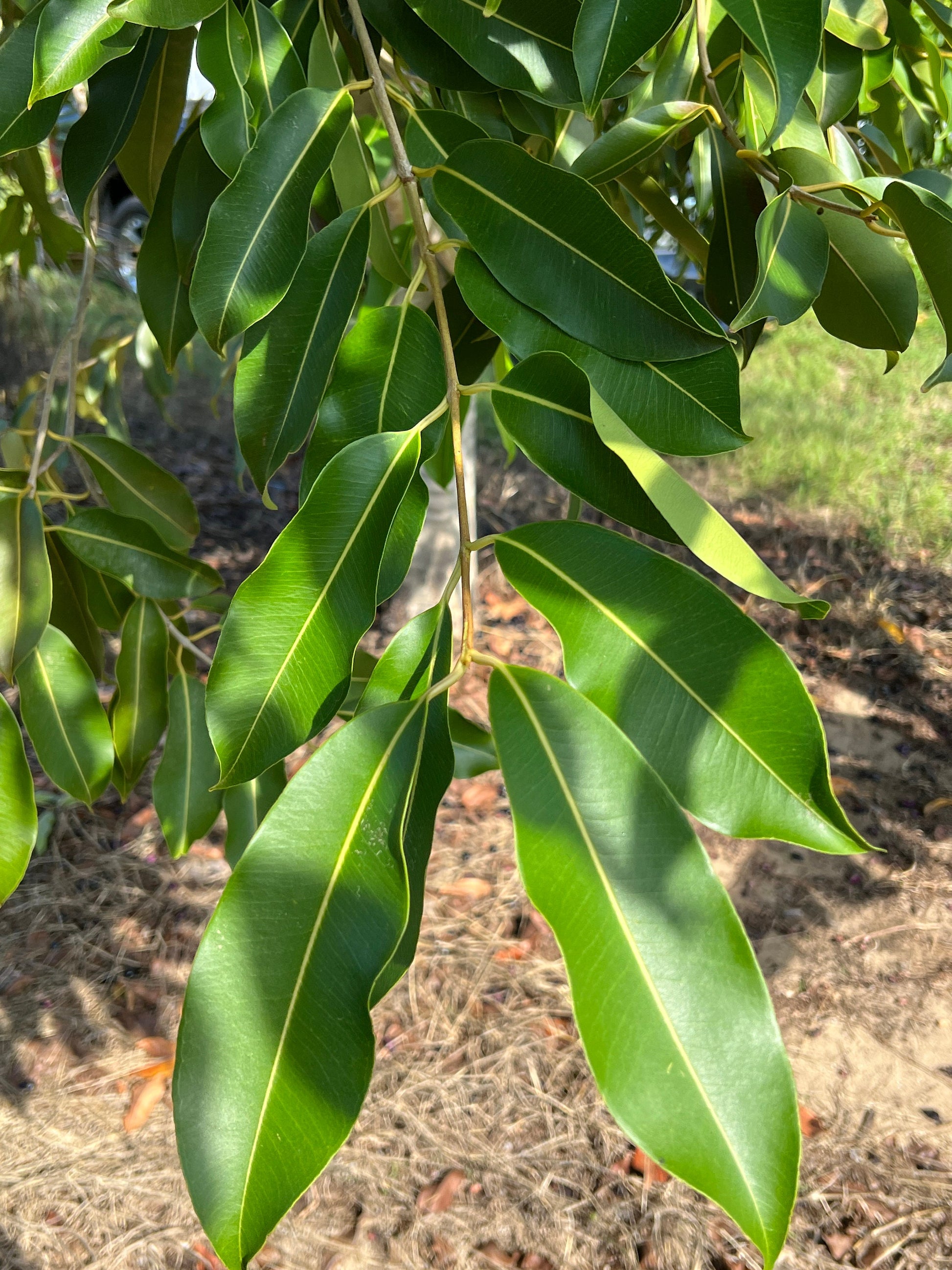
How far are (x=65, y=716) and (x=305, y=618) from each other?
43 centimetres

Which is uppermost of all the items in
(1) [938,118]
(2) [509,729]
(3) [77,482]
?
(1) [938,118]

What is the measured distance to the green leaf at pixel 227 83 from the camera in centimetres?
64

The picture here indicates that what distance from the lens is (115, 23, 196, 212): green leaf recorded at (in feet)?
2.77

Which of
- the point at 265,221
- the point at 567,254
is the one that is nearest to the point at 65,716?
the point at 265,221

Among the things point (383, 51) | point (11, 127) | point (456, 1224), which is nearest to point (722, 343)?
point (11, 127)

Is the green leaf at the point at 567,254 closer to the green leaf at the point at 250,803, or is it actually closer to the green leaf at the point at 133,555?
the green leaf at the point at 133,555

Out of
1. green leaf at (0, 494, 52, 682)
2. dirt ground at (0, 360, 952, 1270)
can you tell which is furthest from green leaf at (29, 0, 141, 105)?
dirt ground at (0, 360, 952, 1270)

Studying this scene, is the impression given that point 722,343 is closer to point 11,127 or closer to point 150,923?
point 11,127

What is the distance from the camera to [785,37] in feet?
1.73

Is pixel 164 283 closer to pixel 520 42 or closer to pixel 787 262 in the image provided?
pixel 520 42

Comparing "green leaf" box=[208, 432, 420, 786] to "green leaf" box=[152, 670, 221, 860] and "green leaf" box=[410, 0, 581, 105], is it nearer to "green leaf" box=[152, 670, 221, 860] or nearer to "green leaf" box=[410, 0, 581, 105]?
"green leaf" box=[410, 0, 581, 105]

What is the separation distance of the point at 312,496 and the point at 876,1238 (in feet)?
4.93

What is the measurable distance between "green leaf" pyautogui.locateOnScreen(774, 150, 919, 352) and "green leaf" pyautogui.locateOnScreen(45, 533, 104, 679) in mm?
753

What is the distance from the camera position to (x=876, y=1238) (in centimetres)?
144
